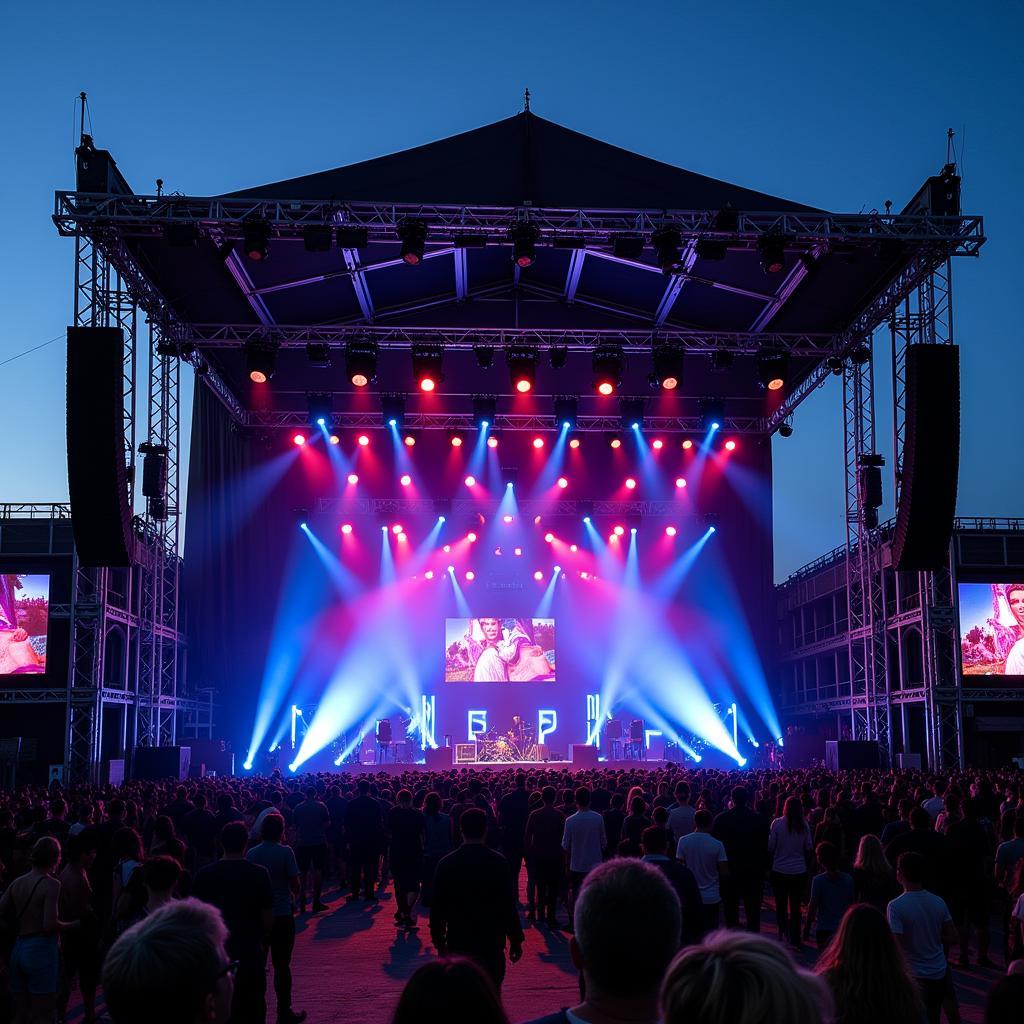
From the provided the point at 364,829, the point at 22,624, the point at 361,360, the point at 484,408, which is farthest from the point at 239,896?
the point at 22,624

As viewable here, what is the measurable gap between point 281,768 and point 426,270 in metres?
13.1

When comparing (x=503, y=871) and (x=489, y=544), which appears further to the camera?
(x=489, y=544)

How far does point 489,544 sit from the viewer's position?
3234 cm

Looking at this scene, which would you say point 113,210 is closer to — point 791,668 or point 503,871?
point 503,871

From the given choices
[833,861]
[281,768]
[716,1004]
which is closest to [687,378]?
[281,768]

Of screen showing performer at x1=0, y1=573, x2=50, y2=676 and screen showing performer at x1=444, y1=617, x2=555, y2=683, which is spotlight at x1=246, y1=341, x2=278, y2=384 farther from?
screen showing performer at x1=444, y1=617, x2=555, y2=683

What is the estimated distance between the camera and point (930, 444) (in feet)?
56.5

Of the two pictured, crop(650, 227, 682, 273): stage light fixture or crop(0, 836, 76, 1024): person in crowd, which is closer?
crop(0, 836, 76, 1024): person in crowd

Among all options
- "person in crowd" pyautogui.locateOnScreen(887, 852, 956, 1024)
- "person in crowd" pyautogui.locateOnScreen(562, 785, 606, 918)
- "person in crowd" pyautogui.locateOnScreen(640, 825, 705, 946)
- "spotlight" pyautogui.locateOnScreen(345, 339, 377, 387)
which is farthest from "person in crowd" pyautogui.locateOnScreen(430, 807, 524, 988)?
"spotlight" pyautogui.locateOnScreen(345, 339, 377, 387)

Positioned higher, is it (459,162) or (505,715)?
(459,162)

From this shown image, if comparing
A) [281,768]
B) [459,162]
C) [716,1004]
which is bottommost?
[281,768]

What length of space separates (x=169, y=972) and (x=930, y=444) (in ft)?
54.4

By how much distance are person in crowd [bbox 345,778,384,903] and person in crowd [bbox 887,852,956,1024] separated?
787 centimetres

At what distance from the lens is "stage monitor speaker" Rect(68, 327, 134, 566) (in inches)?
622
